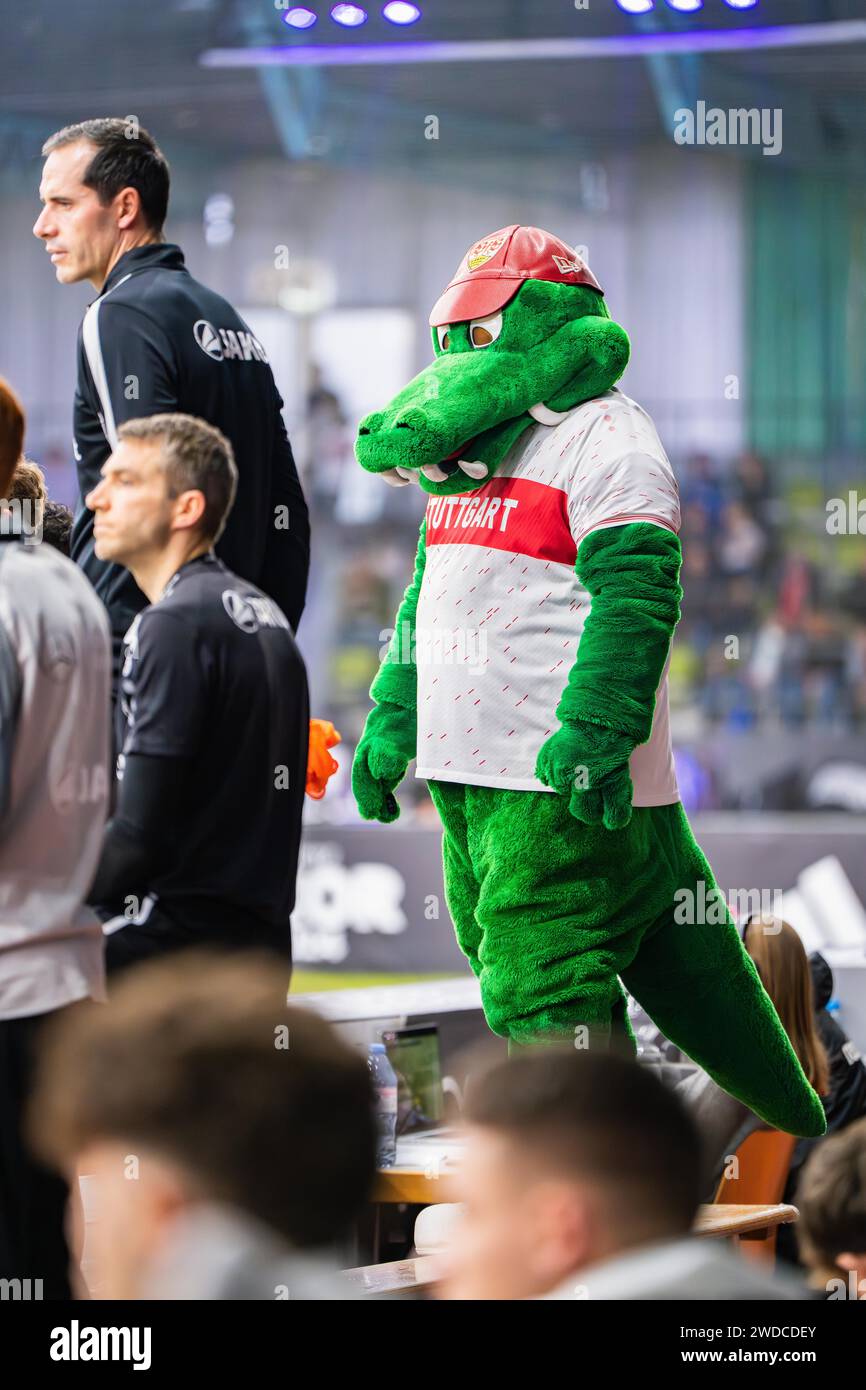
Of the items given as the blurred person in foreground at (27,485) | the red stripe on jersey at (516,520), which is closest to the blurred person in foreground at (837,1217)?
the red stripe on jersey at (516,520)

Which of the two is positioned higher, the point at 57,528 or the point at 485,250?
the point at 485,250

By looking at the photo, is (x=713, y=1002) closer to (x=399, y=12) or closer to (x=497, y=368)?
(x=497, y=368)

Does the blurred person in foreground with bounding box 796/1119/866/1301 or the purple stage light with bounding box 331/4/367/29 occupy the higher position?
the purple stage light with bounding box 331/4/367/29

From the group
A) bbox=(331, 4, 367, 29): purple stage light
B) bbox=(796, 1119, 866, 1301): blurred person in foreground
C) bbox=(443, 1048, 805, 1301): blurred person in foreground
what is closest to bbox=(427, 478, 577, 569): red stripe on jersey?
bbox=(796, 1119, 866, 1301): blurred person in foreground

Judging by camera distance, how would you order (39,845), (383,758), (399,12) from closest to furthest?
1. (39,845)
2. (383,758)
3. (399,12)

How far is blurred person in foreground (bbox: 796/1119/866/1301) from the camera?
2.22m

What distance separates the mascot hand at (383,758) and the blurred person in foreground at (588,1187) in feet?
5.38

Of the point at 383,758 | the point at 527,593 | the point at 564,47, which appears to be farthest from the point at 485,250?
the point at 564,47

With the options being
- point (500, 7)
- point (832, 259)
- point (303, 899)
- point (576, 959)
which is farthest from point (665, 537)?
point (832, 259)

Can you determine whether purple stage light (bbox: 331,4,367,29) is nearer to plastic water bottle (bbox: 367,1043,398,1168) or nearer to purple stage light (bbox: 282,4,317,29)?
purple stage light (bbox: 282,4,317,29)

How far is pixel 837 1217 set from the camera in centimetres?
224

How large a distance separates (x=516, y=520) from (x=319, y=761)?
496 mm

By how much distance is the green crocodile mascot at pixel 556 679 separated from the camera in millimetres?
2773

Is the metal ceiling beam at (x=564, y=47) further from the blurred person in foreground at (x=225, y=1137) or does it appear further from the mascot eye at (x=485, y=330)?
the blurred person in foreground at (x=225, y=1137)
